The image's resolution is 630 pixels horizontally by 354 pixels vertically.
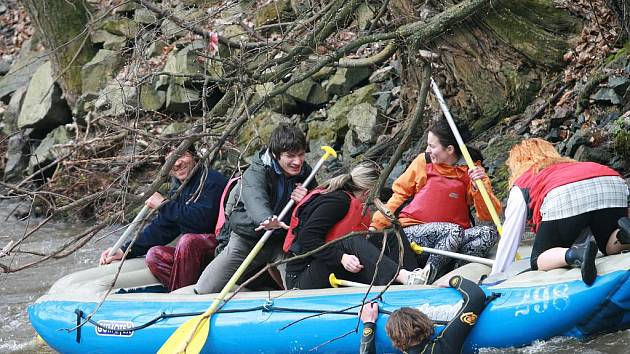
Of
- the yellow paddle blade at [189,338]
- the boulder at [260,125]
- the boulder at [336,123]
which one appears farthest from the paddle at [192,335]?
the boulder at [260,125]

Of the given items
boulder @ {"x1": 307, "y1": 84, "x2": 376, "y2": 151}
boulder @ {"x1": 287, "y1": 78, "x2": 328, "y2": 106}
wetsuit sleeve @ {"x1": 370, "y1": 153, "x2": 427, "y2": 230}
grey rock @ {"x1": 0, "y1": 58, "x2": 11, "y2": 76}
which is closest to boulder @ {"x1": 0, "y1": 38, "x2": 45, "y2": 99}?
grey rock @ {"x1": 0, "y1": 58, "x2": 11, "y2": 76}

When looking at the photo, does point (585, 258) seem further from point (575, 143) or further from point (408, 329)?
point (575, 143)

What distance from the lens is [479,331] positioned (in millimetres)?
5078

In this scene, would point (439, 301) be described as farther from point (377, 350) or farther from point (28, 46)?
point (28, 46)

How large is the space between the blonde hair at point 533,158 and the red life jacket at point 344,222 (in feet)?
3.05

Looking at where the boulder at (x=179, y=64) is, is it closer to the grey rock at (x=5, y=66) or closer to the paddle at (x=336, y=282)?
the grey rock at (x=5, y=66)

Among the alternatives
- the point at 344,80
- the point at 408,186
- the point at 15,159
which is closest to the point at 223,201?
the point at 408,186

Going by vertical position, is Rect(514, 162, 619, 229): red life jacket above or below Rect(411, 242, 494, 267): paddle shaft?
above

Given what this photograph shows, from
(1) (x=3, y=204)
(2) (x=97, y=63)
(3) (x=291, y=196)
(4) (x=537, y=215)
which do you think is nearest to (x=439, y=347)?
(4) (x=537, y=215)

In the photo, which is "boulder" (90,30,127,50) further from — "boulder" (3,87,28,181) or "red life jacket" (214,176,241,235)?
"red life jacket" (214,176,241,235)

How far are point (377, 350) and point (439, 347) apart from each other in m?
0.45

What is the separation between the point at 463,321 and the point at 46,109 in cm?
1068

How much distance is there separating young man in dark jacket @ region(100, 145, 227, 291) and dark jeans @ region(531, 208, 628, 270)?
90.8 inches

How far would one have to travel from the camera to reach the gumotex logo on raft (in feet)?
19.3
